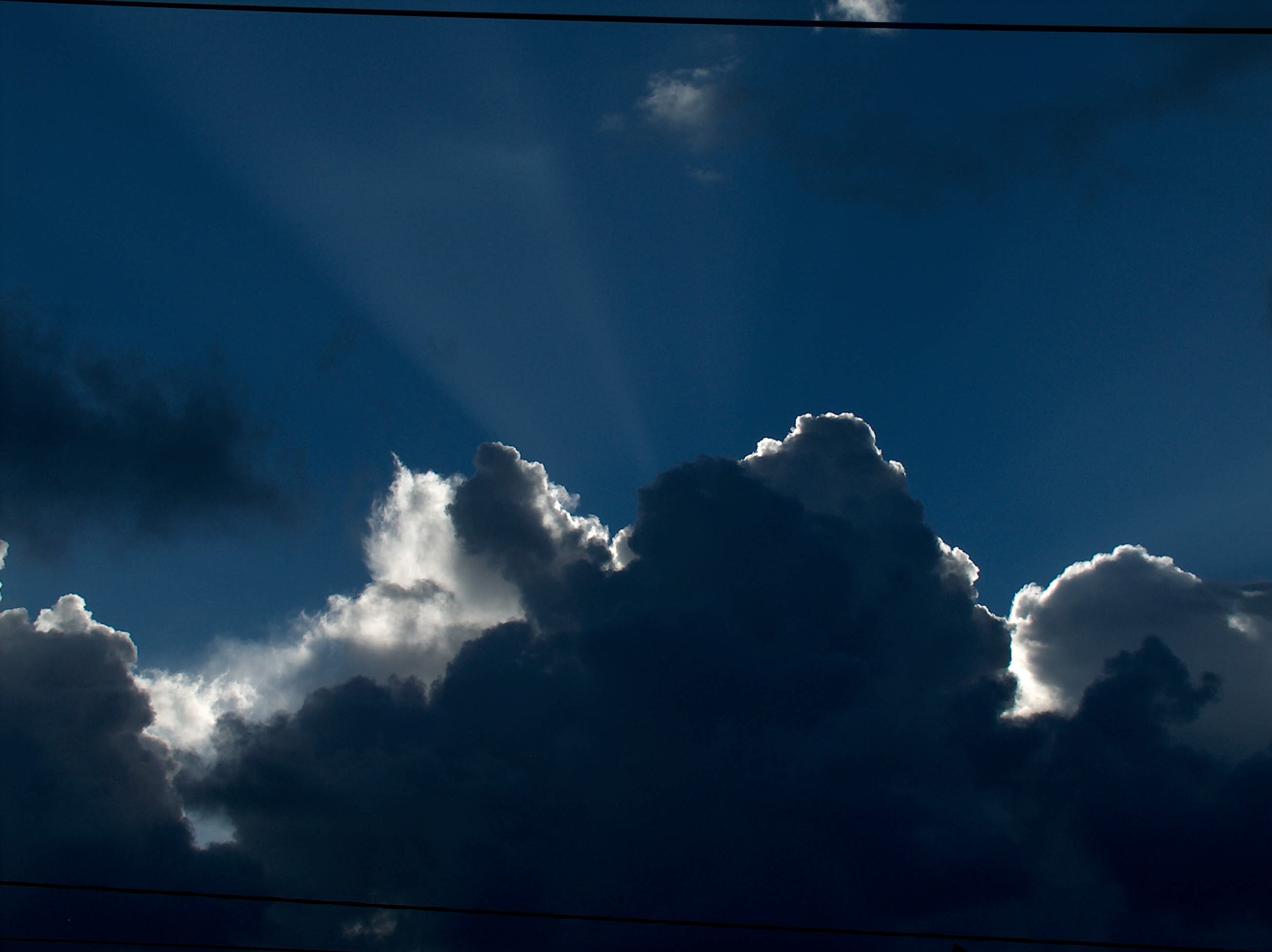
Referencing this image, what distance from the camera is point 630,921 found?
80.5ft

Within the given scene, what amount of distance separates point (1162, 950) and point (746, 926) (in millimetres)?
12279

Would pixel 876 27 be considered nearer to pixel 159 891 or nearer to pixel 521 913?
pixel 521 913

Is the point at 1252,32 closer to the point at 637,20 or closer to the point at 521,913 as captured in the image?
the point at 637,20

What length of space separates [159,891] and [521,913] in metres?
11.6

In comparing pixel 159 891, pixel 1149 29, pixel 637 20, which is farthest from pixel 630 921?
pixel 1149 29

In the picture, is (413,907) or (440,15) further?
(413,907)

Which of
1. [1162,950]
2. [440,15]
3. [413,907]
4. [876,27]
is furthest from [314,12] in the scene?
[1162,950]

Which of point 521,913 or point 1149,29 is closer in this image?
point 1149,29

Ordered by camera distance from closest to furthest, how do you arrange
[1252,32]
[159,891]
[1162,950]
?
[1252,32]
[1162,950]
[159,891]

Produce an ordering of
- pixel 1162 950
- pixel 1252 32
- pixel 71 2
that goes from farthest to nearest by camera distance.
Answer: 1. pixel 1162 950
2. pixel 71 2
3. pixel 1252 32

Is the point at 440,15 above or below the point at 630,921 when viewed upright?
above

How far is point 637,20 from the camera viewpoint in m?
17.9

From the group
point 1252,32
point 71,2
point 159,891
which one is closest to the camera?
point 1252,32

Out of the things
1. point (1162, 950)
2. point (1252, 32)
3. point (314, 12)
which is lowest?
point (1162, 950)
